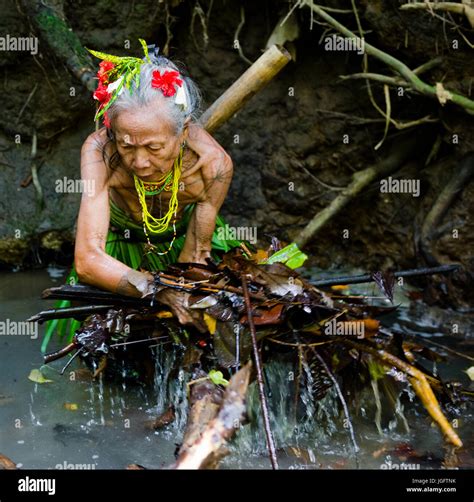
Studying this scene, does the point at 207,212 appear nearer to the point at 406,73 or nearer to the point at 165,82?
the point at 165,82

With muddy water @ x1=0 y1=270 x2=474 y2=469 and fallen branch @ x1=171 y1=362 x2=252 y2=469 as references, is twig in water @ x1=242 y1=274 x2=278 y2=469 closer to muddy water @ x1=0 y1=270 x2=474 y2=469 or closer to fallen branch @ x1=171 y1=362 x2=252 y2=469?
fallen branch @ x1=171 y1=362 x2=252 y2=469

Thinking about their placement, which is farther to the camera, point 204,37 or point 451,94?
point 204,37

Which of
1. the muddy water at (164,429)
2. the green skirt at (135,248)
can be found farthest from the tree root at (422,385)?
the green skirt at (135,248)

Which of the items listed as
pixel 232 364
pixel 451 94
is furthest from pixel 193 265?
pixel 451 94

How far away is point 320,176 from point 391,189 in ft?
1.80

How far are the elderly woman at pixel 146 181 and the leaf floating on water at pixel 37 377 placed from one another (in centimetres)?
23

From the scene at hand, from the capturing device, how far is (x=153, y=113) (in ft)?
10.8

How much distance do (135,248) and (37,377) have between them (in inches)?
32.0

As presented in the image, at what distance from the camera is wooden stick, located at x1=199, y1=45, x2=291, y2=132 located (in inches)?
155

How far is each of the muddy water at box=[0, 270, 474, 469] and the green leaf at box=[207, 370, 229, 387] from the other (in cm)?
23

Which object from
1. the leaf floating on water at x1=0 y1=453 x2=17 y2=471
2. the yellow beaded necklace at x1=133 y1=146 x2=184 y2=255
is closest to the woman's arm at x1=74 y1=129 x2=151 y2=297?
the yellow beaded necklace at x1=133 y1=146 x2=184 y2=255

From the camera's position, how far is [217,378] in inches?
122

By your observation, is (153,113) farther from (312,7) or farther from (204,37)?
(204,37)

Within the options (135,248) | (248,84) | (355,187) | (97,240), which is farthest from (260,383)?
(355,187)
